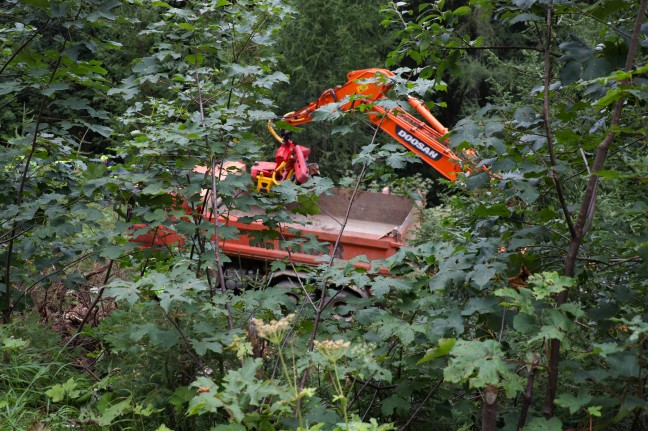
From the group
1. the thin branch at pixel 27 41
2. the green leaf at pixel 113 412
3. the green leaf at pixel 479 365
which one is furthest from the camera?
the thin branch at pixel 27 41

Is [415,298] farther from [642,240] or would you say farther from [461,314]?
[642,240]

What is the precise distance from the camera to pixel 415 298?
337 centimetres

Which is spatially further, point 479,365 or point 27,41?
point 27,41

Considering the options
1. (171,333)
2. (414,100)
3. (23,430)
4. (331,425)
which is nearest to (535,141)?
(414,100)

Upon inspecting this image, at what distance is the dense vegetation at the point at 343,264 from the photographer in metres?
2.73

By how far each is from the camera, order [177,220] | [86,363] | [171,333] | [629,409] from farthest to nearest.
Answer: [86,363] < [177,220] < [171,333] < [629,409]

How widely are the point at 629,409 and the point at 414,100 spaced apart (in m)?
2.07

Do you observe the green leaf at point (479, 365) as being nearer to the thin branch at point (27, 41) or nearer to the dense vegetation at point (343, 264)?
the dense vegetation at point (343, 264)

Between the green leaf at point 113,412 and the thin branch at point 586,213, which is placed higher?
the thin branch at point 586,213

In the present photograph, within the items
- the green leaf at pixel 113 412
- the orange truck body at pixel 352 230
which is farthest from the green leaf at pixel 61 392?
the orange truck body at pixel 352 230

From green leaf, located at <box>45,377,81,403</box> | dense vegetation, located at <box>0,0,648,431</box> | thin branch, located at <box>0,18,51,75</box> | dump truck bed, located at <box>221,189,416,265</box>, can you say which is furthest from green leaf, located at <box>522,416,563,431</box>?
dump truck bed, located at <box>221,189,416,265</box>

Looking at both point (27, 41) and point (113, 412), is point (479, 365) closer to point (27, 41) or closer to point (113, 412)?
point (113, 412)

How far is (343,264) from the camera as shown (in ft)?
12.1

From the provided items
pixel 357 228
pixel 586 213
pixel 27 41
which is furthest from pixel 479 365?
pixel 357 228
